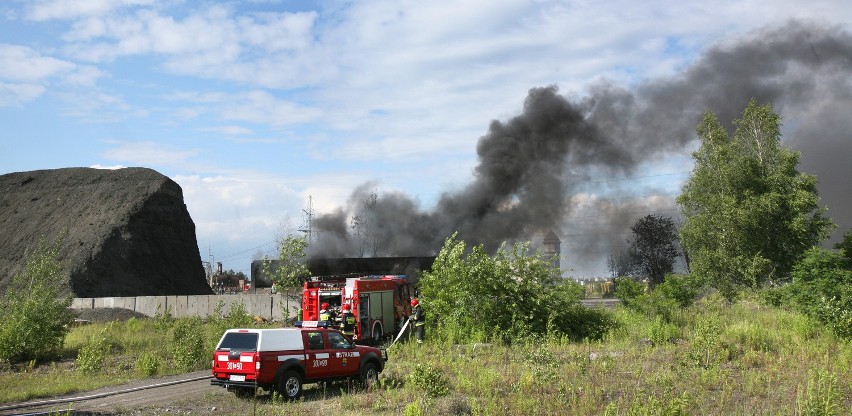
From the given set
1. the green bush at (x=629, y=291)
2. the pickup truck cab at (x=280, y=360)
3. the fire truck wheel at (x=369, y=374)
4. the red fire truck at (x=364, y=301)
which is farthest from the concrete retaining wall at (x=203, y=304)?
the pickup truck cab at (x=280, y=360)

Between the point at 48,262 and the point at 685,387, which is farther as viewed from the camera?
the point at 48,262

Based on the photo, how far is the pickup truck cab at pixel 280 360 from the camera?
13.6m

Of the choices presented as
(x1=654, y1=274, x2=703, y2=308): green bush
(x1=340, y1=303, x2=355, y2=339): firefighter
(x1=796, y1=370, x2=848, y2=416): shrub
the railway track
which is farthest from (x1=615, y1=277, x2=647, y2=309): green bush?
the railway track

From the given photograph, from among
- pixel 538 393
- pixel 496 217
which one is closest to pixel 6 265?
pixel 496 217

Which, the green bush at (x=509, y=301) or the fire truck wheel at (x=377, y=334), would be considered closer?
the green bush at (x=509, y=301)

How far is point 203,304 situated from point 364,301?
70.1 ft

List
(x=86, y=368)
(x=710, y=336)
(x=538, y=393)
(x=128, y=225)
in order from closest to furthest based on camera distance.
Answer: (x=538, y=393), (x=710, y=336), (x=86, y=368), (x=128, y=225)

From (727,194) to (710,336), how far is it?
92.6 feet

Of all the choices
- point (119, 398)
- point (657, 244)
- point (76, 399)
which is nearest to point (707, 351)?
point (119, 398)

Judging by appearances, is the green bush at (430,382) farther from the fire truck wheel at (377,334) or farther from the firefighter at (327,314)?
the fire truck wheel at (377,334)

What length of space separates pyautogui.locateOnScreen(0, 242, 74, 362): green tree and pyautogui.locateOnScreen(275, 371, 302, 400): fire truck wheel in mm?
13849

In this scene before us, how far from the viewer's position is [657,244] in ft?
214

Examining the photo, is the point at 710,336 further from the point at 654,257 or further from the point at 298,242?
the point at 654,257

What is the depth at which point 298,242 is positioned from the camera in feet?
105
